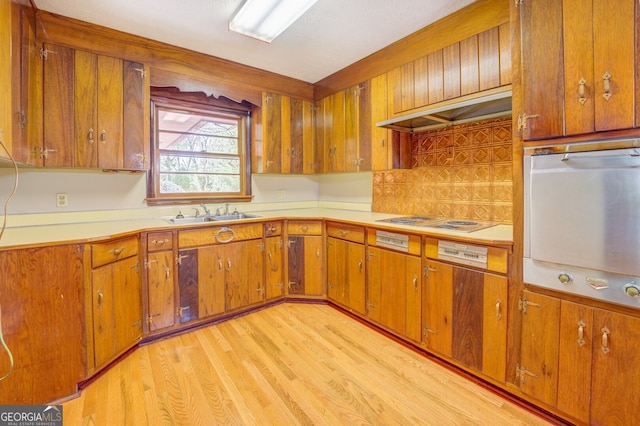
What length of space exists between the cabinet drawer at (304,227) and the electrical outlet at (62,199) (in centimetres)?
185

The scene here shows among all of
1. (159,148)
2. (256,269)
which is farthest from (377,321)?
(159,148)

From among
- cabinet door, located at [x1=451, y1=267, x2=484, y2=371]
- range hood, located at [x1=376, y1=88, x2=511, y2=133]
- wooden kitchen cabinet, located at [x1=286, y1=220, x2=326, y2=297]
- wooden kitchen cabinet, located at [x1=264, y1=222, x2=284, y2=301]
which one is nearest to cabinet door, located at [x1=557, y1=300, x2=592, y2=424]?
cabinet door, located at [x1=451, y1=267, x2=484, y2=371]

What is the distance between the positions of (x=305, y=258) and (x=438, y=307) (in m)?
1.41

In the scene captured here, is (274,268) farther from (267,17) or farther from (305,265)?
(267,17)

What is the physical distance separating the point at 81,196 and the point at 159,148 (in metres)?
0.76

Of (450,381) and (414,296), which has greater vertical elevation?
(414,296)

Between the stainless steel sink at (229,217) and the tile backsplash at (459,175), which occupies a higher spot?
the tile backsplash at (459,175)

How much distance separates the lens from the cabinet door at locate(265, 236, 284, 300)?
2887mm

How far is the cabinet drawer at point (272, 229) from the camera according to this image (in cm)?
286

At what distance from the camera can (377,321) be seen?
2.43 meters

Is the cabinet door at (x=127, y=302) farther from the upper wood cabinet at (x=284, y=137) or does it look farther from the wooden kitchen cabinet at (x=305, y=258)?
the upper wood cabinet at (x=284, y=137)

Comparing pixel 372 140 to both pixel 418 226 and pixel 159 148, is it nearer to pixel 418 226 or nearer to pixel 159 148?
pixel 418 226

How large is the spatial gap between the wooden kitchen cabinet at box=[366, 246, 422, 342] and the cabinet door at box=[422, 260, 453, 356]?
0.06 meters

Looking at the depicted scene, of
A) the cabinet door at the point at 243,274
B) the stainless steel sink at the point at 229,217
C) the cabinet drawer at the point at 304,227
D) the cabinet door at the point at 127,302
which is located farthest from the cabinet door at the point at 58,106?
the cabinet drawer at the point at 304,227
